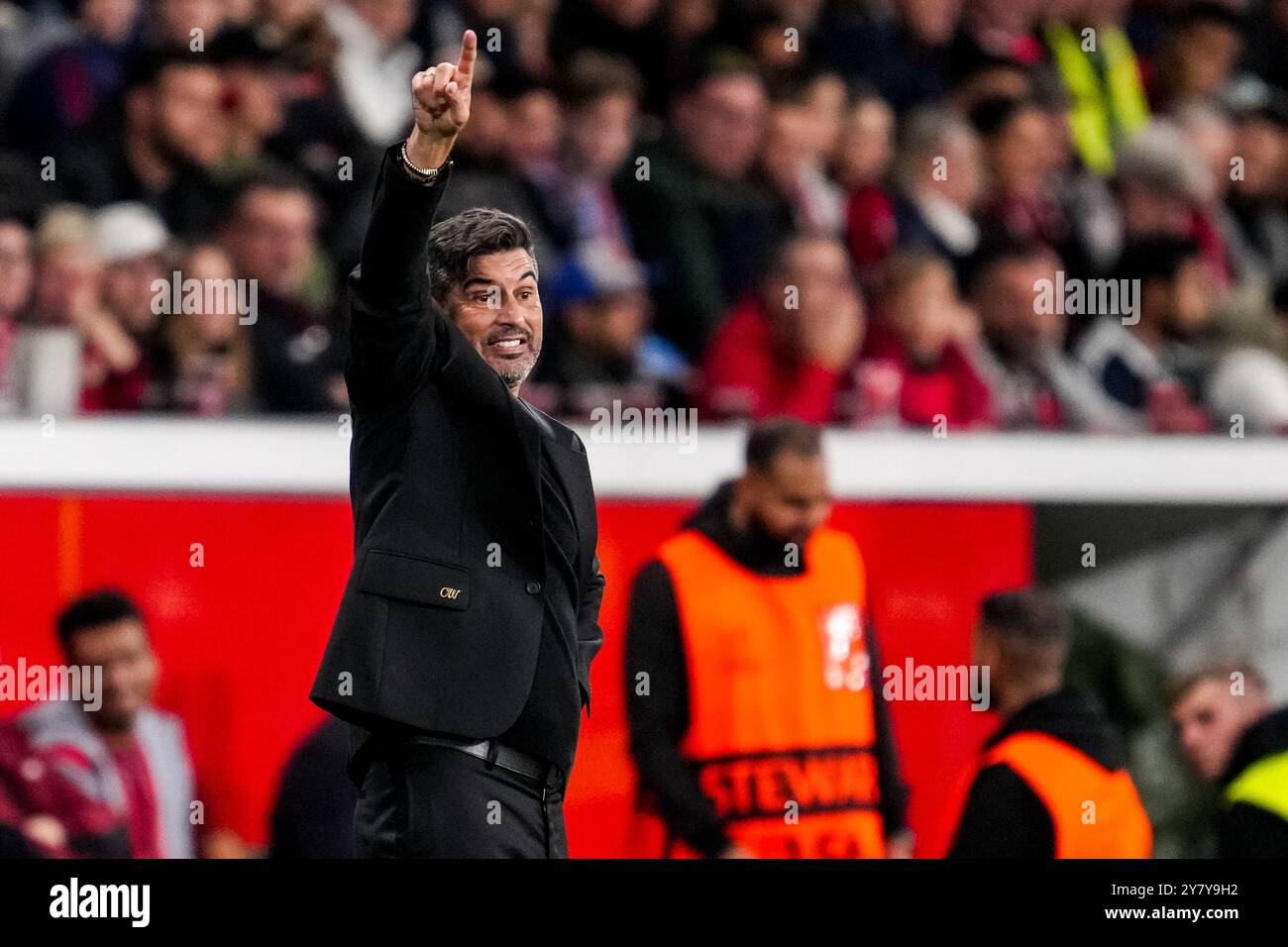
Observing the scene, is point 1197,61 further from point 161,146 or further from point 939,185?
point 161,146

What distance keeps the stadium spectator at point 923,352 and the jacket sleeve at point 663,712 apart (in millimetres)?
1065

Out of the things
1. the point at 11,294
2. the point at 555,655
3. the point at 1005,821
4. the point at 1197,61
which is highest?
the point at 1197,61

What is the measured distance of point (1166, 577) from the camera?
242 inches

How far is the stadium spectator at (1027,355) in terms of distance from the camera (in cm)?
659

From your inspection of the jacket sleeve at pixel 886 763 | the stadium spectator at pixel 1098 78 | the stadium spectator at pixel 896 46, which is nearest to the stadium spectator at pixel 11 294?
the jacket sleeve at pixel 886 763

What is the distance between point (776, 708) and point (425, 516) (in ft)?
7.01

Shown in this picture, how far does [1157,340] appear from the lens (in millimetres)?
6918

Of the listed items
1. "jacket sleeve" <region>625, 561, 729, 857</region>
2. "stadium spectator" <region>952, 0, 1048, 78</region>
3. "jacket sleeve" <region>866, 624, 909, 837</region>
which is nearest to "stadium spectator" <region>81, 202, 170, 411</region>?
"jacket sleeve" <region>625, 561, 729, 857</region>

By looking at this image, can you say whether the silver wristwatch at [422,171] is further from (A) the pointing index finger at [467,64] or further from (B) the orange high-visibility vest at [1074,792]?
(B) the orange high-visibility vest at [1074,792]

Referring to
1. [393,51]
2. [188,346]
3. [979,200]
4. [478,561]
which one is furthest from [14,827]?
[979,200]

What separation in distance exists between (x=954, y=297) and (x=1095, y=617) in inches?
50.1

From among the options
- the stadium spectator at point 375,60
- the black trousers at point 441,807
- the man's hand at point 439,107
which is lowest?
the black trousers at point 441,807

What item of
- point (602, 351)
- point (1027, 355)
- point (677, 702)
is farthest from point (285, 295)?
point (1027, 355)
